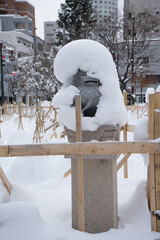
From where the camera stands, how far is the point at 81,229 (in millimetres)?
3002

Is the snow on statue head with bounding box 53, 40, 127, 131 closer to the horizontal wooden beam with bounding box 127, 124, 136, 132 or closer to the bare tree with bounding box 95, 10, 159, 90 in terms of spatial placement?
the horizontal wooden beam with bounding box 127, 124, 136, 132

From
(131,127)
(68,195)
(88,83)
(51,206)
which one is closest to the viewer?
(88,83)

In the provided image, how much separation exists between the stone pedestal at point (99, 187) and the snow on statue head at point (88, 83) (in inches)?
7.5

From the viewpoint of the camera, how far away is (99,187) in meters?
3.14

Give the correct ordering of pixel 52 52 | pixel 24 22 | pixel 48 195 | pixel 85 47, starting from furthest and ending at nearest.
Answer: pixel 24 22
pixel 52 52
pixel 48 195
pixel 85 47

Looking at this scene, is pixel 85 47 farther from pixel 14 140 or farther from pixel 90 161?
pixel 14 140

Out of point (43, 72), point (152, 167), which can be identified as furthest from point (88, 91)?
point (43, 72)

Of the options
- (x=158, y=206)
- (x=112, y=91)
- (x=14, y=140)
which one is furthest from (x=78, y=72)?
(x=14, y=140)

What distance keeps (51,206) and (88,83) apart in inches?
83.0

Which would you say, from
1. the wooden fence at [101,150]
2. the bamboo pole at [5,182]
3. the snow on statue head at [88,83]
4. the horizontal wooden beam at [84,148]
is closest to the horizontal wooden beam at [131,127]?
the snow on statue head at [88,83]

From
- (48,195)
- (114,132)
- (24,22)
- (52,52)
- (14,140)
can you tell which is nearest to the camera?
(114,132)

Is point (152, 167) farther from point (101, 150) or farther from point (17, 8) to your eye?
point (17, 8)

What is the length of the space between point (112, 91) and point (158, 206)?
1531 mm

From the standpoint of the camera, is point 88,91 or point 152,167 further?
point 88,91
